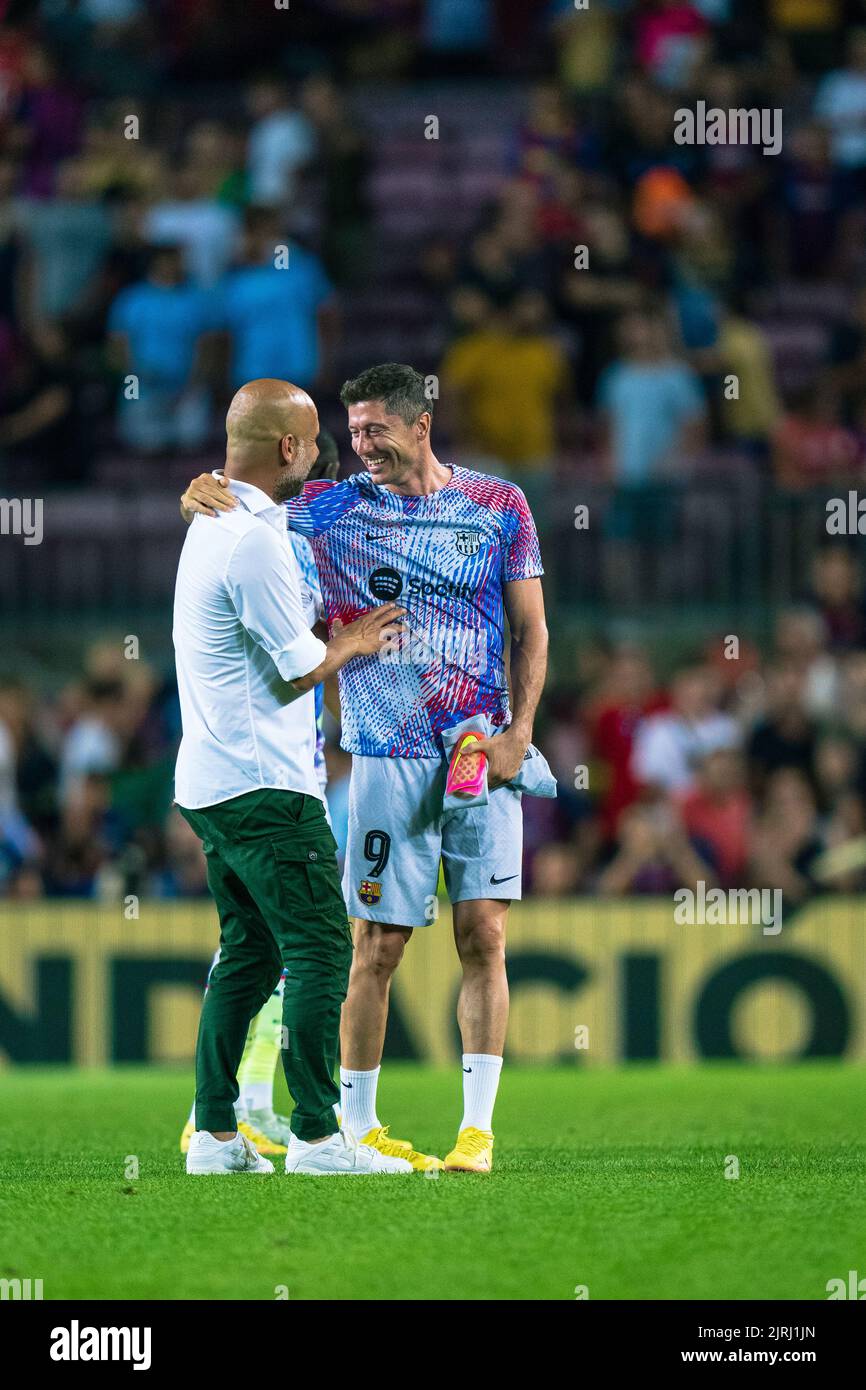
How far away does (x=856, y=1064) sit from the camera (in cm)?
1316

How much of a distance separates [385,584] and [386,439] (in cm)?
49

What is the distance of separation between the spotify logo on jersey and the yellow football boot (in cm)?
199

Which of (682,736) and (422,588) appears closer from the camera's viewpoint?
(422,588)

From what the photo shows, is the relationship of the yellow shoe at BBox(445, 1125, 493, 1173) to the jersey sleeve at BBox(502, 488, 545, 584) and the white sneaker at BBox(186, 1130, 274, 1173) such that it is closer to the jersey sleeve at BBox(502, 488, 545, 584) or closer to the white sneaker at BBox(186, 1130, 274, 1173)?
the white sneaker at BBox(186, 1130, 274, 1173)

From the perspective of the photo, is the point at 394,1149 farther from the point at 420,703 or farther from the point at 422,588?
the point at 422,588

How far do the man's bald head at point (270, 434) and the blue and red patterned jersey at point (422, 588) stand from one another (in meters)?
0.57

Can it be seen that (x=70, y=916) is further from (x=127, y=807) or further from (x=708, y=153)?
(x=708, y=153)

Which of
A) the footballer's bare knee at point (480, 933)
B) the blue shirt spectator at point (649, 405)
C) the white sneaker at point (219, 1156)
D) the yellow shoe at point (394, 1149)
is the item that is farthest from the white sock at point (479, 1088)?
the blue shirt spectator at point (649, 405)

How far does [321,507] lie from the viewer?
309 inches

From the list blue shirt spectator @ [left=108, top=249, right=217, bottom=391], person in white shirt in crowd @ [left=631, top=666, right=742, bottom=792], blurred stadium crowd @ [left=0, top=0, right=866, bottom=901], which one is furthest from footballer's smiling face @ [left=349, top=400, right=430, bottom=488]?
blue shirt spectator @ [left=108, top=249, right=217, bottom=391]

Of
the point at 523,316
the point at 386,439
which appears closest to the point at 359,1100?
the point at 386,439

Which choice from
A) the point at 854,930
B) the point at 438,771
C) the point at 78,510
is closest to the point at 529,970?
the point at 854,930

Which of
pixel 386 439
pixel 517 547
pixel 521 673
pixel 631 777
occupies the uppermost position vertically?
pixel 386 439

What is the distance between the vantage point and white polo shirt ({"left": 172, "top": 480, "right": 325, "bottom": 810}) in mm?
6980
